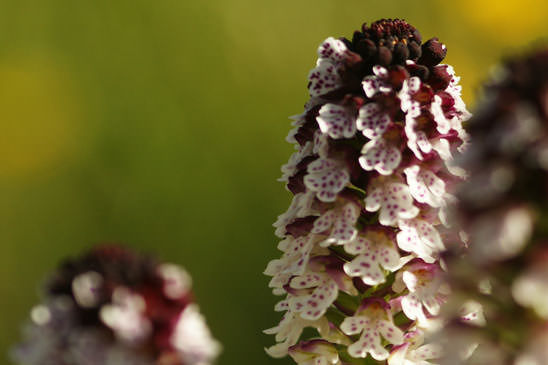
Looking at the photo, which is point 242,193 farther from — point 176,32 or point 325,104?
point 325,104

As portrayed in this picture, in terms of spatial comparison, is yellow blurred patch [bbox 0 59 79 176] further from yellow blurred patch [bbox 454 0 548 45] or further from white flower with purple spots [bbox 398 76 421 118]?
white flower with purple spots [bbox 398 76 421 118]

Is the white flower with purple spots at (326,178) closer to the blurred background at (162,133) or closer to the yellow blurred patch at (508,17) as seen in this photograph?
the blurred background at (162,133)

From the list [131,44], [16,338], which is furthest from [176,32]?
[16,338]

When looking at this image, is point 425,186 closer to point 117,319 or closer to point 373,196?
point 373,196

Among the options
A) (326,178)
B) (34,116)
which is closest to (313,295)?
(326,178)

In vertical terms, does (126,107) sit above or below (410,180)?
below

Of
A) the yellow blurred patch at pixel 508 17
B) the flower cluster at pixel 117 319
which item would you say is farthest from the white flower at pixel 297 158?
the yellow blurred patch at pixel 508 17

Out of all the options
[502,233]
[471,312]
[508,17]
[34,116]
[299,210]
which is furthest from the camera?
[508,17]

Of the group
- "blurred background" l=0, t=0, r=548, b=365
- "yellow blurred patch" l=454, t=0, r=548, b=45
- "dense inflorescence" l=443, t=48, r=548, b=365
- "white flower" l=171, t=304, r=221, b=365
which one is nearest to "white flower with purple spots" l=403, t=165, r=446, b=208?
"dense inflorescence" l=443, t=48, r=548, b=365
